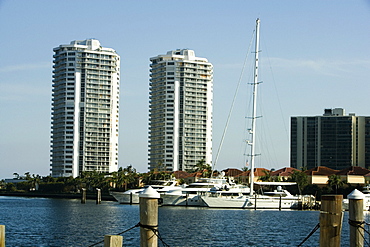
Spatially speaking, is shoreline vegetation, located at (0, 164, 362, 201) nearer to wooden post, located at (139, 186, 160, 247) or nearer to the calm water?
the calm water

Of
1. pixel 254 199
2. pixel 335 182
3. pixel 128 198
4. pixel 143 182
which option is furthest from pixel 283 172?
pixel 254 199

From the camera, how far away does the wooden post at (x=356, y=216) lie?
18422 millimetres

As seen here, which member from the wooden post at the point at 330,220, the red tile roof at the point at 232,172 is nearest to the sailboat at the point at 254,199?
the red tile roof at the point at 232,172

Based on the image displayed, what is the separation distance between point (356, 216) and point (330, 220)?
1827 mm

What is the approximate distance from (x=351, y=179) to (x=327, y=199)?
11545 centimetres

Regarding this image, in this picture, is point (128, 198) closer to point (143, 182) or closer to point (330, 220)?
point (143, 182)

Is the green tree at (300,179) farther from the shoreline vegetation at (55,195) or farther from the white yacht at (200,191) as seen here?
the shoreline vegetation at (55,195)

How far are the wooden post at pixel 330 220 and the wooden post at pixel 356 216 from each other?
1.16 metres

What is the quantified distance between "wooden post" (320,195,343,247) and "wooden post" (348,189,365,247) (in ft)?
3.81

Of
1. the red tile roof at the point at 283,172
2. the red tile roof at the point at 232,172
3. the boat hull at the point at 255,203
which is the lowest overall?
the boat hull at the point at 255,203

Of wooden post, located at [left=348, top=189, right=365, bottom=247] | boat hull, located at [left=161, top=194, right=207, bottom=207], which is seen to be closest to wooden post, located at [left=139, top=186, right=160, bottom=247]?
wooden post, located at [left=348, top=189, right=365, bottom=247]

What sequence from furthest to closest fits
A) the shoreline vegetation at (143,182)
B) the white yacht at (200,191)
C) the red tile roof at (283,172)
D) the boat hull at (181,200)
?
1. the red tile roof at (283,172)
2. the shoreline vegetation at (143,182)
3. the boat hull at (181,200)
4. the white yacht at (200,191)

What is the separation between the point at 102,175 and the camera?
593 feet

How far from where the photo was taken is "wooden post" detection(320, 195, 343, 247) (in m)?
17.2
